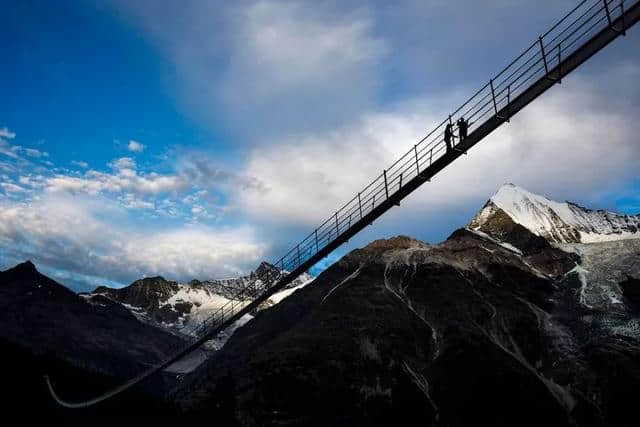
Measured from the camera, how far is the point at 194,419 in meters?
27.6

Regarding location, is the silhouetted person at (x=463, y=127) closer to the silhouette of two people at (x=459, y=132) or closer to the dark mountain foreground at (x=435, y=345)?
the silhouette of two people at (x=459, y=132)

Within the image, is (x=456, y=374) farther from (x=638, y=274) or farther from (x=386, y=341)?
(x=638, y=274)

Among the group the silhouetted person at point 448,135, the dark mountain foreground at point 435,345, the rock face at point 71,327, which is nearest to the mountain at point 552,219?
the dark mountain foreground at point 435,345

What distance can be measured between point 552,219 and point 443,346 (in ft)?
335

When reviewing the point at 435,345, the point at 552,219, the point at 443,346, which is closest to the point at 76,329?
the point at 435,345

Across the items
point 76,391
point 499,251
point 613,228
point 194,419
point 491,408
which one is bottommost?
point 491,408

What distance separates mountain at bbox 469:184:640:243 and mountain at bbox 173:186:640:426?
3108 centimetres

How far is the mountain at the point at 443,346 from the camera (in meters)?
64.1

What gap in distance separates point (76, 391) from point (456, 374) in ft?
188

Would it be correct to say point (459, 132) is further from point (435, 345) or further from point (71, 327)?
point (71, 327)

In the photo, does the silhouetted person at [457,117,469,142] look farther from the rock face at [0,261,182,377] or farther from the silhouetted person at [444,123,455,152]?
the rock face at [0,261,182,377]

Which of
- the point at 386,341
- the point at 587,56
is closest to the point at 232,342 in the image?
the point at 386,341

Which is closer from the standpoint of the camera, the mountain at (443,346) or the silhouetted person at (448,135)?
the silhouetted person at (448,135)

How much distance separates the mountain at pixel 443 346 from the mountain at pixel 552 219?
31.1 meters
